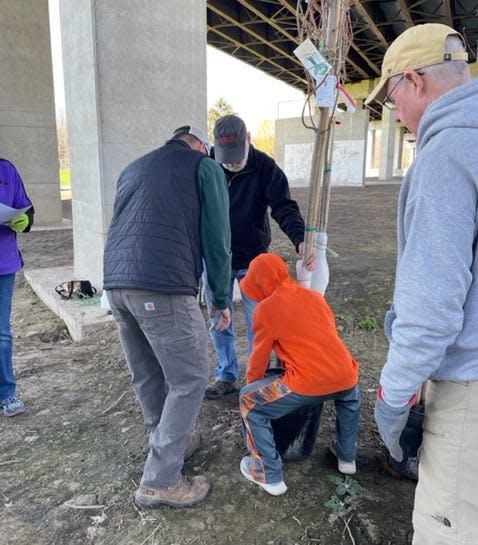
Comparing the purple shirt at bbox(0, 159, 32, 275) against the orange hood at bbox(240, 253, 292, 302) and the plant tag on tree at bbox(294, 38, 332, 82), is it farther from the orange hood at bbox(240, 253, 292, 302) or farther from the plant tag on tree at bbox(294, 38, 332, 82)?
the plant tag on tree at bbox(294, 38, 332, 82)

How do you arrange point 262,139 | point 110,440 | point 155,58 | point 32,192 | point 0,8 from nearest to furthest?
point 110,440, point 155,58, point 0,8, point 32,192, point 262,139

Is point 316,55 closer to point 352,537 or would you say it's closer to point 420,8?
point 352,537

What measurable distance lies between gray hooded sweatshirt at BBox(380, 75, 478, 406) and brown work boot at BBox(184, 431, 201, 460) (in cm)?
158

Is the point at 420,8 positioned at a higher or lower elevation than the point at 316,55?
higher

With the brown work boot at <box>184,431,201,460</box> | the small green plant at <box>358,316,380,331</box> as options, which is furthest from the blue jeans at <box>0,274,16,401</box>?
the small green plant at <box>358,316,380,331</box>

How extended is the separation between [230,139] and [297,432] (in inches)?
67.6

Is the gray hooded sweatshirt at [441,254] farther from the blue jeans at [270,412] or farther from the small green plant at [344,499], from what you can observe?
the small green plant at [344,499]

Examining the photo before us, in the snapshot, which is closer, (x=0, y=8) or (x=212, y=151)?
(x=212, y=151)

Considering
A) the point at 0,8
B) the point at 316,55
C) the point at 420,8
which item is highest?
the point at 420,8

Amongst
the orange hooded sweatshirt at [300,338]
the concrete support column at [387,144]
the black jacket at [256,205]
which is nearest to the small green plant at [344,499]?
the orange hooded sweatshirt at [300,338]

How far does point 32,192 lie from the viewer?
35.3 feet

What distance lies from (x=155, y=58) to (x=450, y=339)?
4.16 metres

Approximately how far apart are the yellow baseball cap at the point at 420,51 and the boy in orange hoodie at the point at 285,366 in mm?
1060

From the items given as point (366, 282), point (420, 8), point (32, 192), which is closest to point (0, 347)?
point (366, 282)
